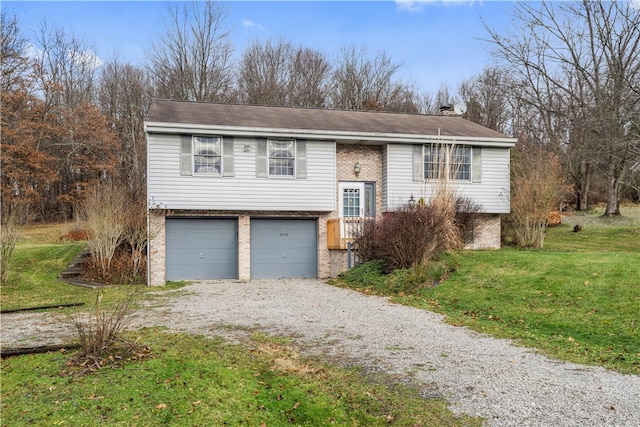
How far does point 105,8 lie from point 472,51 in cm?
1834

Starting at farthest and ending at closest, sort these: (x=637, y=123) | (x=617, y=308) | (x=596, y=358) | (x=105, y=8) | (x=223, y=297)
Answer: (x=637, y=123)
(x=105, y=8)
(x=223, y=297)
(x=617, y=308)
(x=596, y=358)

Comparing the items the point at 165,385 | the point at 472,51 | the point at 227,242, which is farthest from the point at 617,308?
the point at 472,51

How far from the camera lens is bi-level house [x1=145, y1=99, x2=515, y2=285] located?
45.3 ft

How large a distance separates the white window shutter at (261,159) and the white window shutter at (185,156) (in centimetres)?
201

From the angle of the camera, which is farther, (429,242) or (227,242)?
(227,242)

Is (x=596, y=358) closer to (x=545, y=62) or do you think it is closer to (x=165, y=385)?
(x=165, y=385)

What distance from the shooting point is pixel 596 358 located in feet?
17.9

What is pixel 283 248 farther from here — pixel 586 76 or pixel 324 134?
pixel 586 76

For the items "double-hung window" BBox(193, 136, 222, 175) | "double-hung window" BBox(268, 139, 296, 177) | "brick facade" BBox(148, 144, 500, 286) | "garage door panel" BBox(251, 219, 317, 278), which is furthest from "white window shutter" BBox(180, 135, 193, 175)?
"garage door panel" BBox(251, 219, 317, 278)

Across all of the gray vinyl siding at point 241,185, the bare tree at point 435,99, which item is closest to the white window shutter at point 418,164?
the gray vinyl siding at point 241,185

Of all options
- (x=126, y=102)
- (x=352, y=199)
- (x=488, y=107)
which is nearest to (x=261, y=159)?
(x=352, y=199)

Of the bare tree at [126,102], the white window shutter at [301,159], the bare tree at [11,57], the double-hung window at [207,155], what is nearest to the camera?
the double-hung window at [207,155]

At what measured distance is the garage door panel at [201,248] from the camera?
14086mm

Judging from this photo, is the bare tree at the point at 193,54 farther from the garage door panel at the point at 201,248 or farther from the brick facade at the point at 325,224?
the garage door panel at the point at 201,248
